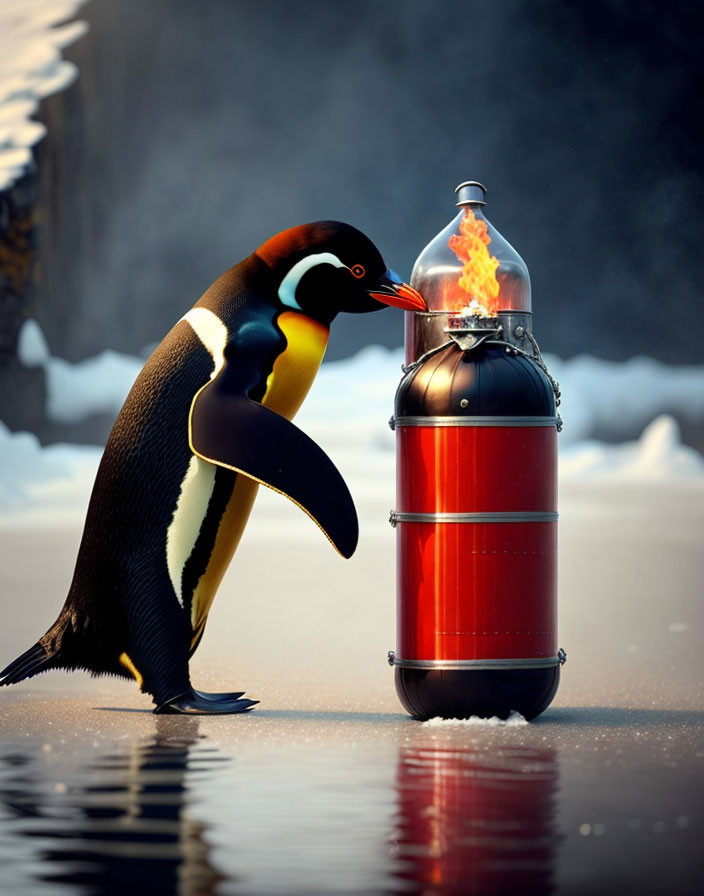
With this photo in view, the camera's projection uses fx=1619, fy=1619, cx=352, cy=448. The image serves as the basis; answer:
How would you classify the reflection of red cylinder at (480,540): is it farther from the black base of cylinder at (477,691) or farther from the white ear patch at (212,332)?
the white ear patch at (212,332)

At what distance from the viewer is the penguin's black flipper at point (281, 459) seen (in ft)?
17.4

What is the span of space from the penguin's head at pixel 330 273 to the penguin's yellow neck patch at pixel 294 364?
2.0 inches

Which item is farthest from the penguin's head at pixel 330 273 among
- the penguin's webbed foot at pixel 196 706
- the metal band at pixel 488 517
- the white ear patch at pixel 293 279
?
the penguin's webbed foot at pixel 196 706

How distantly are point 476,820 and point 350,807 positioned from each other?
1.08 ft

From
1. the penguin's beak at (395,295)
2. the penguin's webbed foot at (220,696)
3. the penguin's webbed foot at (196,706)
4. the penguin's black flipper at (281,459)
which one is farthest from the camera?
the penguin's webbed foot at (220,696)

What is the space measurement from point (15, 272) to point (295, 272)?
6.24 metres

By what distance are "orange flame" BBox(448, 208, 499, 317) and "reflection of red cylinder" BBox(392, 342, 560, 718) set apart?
1.06ft

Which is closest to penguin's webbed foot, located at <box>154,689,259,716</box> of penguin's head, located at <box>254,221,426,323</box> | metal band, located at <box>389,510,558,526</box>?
metal band, located at <box>389,510,558,526</box>

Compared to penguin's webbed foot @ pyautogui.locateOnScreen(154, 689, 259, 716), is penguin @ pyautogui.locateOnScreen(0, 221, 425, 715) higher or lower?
higher

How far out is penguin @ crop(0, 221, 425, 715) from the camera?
552 centimetres

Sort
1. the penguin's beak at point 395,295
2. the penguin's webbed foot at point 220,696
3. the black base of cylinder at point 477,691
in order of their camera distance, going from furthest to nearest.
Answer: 1. the penguin's webbed foot at point 220,696
2. the penguin's beak at point 395,295
3. the black base of cylinder at point 477,691

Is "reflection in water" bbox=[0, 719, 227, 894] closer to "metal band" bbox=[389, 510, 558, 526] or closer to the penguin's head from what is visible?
"metal band" bbox=[389, 510, 558, 526]

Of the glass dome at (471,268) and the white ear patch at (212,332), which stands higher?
the glass dome at (471,268)

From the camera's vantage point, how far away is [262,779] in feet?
14.1
